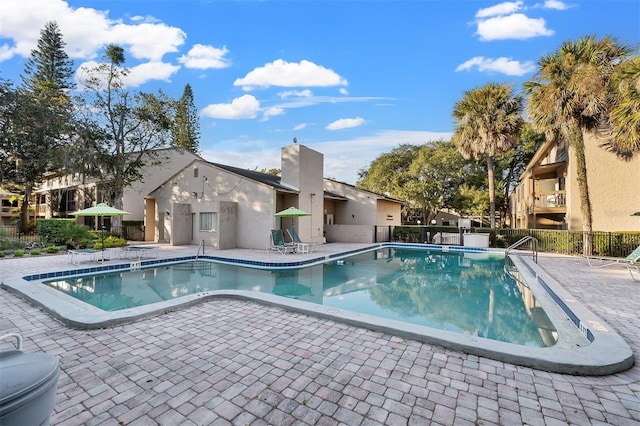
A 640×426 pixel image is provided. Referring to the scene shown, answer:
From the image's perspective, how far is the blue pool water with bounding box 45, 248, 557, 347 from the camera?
6.00 meters

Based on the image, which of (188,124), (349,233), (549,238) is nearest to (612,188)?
(549,238)

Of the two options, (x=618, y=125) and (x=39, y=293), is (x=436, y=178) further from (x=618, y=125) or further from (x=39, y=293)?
(x=39, y=293)

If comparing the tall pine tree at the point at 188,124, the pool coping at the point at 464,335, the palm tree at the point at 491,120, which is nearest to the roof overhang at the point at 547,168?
the palm tree at the point at 491,120

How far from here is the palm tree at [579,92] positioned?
12.1 metres

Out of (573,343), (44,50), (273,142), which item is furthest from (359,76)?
(44,50)

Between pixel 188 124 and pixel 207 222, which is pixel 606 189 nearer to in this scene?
pixel 207 222

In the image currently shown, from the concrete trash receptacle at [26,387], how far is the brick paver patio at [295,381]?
1.09 m

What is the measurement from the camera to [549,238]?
15.6 metres

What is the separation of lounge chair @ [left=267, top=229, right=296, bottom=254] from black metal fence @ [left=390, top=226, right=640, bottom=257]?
971 cm

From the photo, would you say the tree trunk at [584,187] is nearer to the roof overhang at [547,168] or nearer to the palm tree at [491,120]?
the palm tree at [491,120]

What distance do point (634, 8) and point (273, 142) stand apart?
2049 centimetres

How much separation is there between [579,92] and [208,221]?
18.7 metres

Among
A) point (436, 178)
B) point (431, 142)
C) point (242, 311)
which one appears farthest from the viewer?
point (431, 142)

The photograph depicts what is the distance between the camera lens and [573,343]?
418 centimetres
